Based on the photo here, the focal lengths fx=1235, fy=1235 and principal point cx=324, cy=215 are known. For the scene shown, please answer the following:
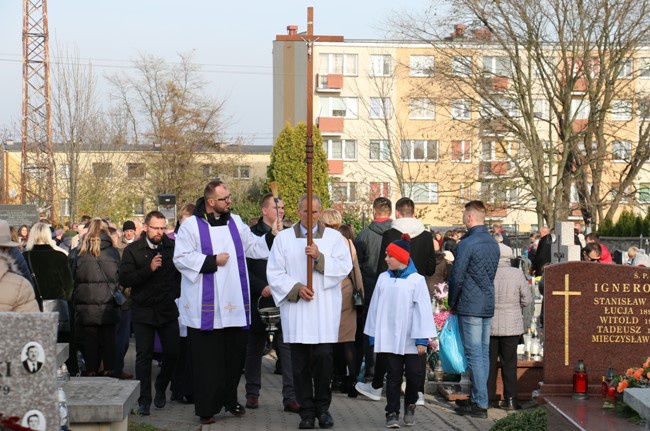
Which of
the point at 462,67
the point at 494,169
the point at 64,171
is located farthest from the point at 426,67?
the point at 64,171

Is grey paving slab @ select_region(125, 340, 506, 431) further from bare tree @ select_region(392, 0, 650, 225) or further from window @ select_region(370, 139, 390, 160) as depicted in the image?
window @ select_region(370, 139, 390, 160)

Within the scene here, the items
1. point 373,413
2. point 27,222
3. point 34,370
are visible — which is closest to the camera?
point 34,370

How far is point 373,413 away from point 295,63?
207ft

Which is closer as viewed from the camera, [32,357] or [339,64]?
[32,357]

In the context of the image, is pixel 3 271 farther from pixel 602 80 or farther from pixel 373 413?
pixel 602 80

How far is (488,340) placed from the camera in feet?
40.6

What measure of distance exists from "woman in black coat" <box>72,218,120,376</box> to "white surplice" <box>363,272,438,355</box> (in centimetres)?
375

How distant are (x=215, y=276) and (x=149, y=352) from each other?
4.53 feet

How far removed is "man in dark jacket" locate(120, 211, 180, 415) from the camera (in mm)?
12062

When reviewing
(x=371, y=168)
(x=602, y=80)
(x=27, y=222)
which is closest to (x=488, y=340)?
(x=27, y=222)

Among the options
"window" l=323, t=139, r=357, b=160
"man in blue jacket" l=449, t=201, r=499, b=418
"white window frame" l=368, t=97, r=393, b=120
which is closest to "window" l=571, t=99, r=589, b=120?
"white window frame" l=368, t=97, r=393, b=120

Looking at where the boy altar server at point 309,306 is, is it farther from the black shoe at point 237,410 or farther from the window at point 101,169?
the window at point 101,169

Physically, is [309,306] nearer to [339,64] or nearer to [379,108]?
[379,108]

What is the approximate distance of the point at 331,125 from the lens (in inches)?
2776
